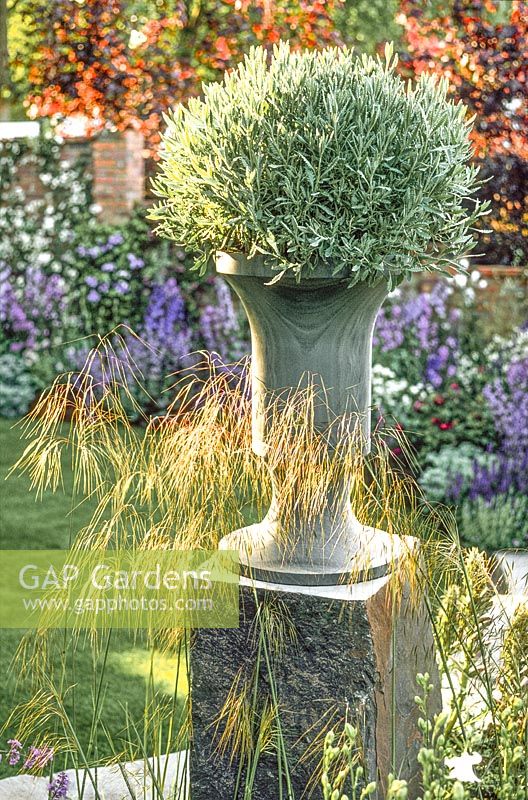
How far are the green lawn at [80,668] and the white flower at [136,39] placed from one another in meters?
4.59

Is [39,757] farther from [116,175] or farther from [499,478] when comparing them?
[116,175]

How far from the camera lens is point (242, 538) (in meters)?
2.32

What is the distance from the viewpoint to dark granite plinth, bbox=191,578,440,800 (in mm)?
2170

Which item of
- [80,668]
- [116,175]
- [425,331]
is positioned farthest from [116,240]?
[80,668]

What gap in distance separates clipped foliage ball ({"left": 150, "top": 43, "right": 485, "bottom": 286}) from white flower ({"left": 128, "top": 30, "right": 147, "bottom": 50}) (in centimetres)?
681

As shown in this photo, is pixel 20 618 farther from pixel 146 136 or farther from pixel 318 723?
pixel 146 136

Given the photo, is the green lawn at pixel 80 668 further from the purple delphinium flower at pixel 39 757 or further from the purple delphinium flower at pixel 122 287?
the purple delphinium flower at pixel 122 287

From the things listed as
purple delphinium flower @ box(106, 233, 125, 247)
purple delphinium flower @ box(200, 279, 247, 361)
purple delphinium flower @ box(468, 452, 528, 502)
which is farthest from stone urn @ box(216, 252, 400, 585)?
purple delphinium flower @ box(106, 233, 125, 247)

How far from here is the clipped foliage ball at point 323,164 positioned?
2.06 meters

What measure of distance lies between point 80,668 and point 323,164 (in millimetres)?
2348

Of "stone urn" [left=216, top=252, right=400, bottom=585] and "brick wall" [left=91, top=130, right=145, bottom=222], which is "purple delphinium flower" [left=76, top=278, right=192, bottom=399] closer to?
"brick wall" [left=91, top=130, right=145, bottom=222]

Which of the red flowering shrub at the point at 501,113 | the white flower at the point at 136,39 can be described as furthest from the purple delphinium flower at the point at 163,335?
the white flower at the point at 136,39

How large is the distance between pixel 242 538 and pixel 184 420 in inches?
11.5

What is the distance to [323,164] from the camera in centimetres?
206
